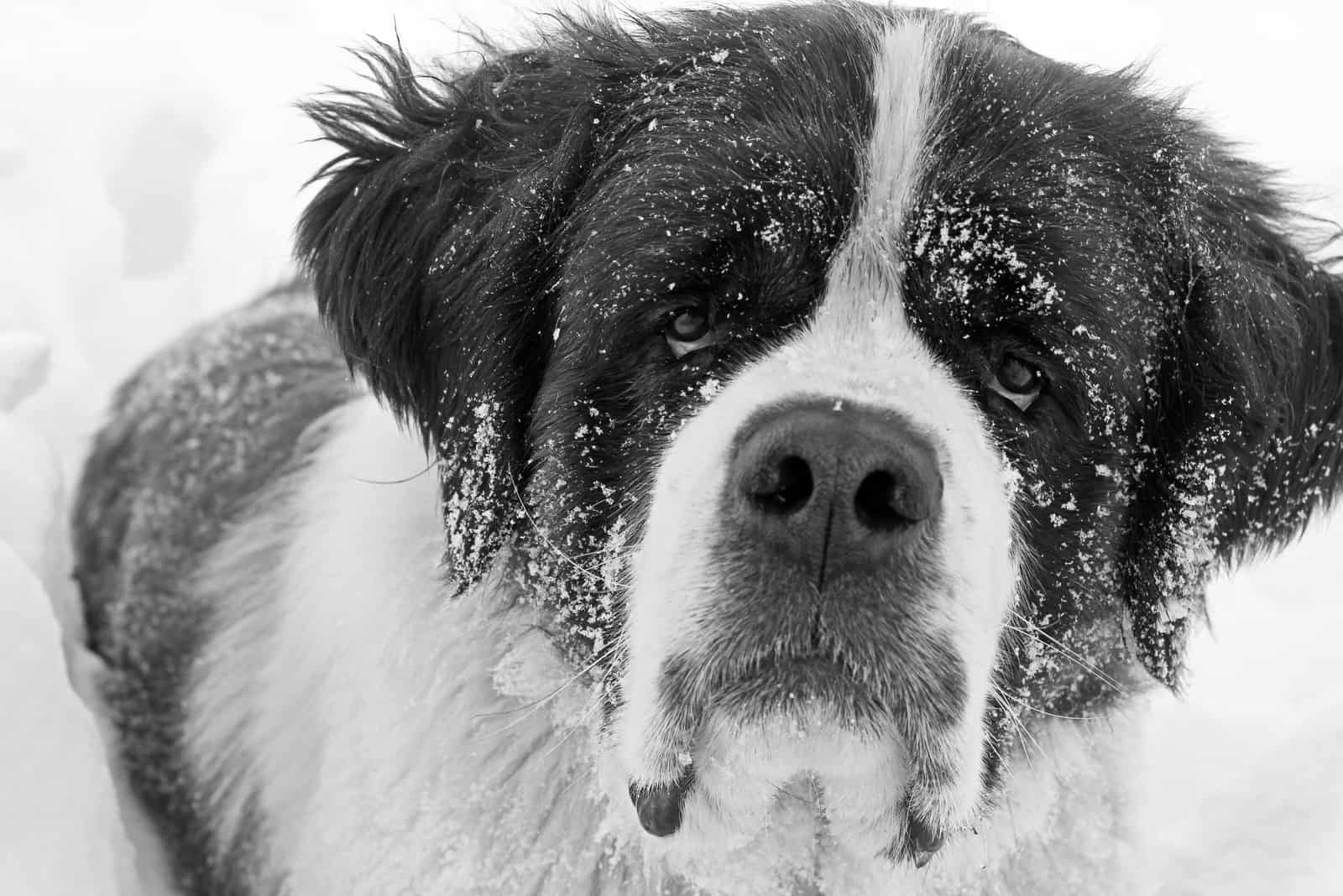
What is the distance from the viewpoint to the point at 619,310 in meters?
2.48

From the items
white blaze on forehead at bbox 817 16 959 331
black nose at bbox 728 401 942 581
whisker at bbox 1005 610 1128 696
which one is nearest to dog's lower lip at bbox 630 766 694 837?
black nose at bbox 728 401 942 581

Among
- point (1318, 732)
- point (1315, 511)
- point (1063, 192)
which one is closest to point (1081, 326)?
point (1063, 192)

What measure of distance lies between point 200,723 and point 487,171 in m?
1.79

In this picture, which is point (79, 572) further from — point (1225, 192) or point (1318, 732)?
point (1318, 732)

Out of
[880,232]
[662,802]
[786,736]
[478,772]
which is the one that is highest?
[880,232]

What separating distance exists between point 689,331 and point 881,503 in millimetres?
580

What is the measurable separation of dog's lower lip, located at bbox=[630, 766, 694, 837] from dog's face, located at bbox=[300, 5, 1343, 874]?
1cm

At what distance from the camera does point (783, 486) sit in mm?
2043

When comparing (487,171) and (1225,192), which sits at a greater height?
(1225,192)

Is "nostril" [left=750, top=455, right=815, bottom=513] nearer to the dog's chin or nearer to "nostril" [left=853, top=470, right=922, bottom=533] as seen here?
"nostril" [left=853, top=470, right=922, bottom=533]

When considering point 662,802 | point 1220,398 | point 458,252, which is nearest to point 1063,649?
point 1220,398

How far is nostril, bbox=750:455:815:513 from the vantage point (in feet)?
6.64

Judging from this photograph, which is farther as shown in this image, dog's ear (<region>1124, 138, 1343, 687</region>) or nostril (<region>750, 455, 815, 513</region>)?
dog's ear (<region>1124, 138, 1343, 687</region>)

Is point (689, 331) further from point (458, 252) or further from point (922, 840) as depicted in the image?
point (922, 840)
